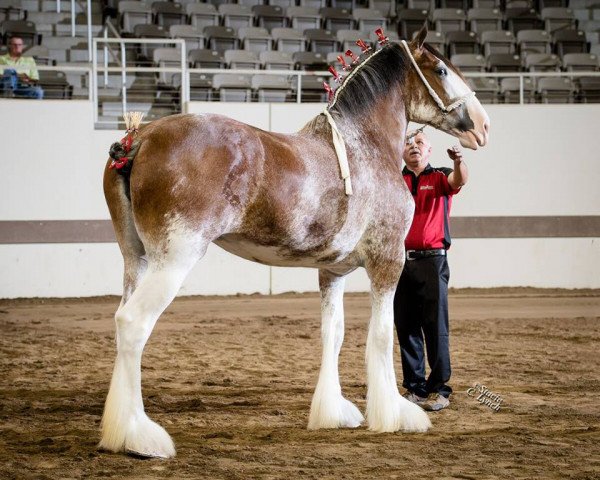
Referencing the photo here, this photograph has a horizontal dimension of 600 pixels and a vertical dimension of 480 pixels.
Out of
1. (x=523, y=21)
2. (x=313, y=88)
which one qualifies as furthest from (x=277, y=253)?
(x=523, y=21)

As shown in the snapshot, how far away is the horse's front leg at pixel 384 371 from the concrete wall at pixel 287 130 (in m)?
7.92

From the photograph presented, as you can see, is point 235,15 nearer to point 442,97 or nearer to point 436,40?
point 436,40

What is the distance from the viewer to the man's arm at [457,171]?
19.0 feet

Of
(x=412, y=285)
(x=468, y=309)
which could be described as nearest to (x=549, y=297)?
(x=468, y=309)

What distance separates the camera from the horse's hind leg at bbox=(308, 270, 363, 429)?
5.29 meters

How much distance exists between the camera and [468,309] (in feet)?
38.6

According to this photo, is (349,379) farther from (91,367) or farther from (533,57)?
(533,57)

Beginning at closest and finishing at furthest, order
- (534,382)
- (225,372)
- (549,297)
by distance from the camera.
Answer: (534,382) < (225,372) < (549,297)

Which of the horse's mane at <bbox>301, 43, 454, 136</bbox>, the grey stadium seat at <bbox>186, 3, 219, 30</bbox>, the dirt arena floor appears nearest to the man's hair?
the horse's mane at <bbox>301, 43, 454, 136</bbox>

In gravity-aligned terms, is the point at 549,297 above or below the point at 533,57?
below

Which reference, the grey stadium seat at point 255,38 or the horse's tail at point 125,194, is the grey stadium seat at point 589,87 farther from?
the horse's tail at point 125,194

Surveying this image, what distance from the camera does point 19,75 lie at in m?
12.7

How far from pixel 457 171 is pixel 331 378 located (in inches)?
67.8

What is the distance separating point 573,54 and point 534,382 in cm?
1067
